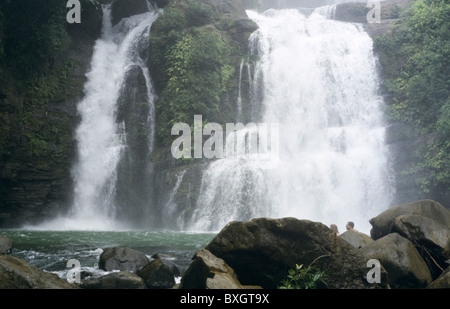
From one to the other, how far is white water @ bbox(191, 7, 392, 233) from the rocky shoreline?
10.1 metres

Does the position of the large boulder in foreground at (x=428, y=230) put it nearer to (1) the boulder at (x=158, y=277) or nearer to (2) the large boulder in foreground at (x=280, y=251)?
(2) the large boulder in foreground at (x=280, y=251)

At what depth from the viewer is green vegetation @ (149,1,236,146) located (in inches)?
838

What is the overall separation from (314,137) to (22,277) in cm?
1817

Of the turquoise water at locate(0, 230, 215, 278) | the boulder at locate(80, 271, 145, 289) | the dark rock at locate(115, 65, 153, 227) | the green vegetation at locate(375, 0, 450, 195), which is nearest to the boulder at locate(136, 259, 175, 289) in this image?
the boulder at locate(80, 271, 145, 289)

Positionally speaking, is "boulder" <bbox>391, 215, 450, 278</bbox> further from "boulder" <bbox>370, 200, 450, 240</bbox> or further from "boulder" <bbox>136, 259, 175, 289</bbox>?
"boulder" <bbox>136, 259, 175, 289</bbox>

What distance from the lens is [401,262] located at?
6.43 meters

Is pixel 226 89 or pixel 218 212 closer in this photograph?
pixel 218 212

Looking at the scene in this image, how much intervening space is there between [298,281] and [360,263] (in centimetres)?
97

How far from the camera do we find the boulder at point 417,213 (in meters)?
8.07

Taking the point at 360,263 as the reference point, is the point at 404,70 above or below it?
above

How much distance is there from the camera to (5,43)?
54.0 ft

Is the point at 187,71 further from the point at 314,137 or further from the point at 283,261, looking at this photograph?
the point at 283,261
